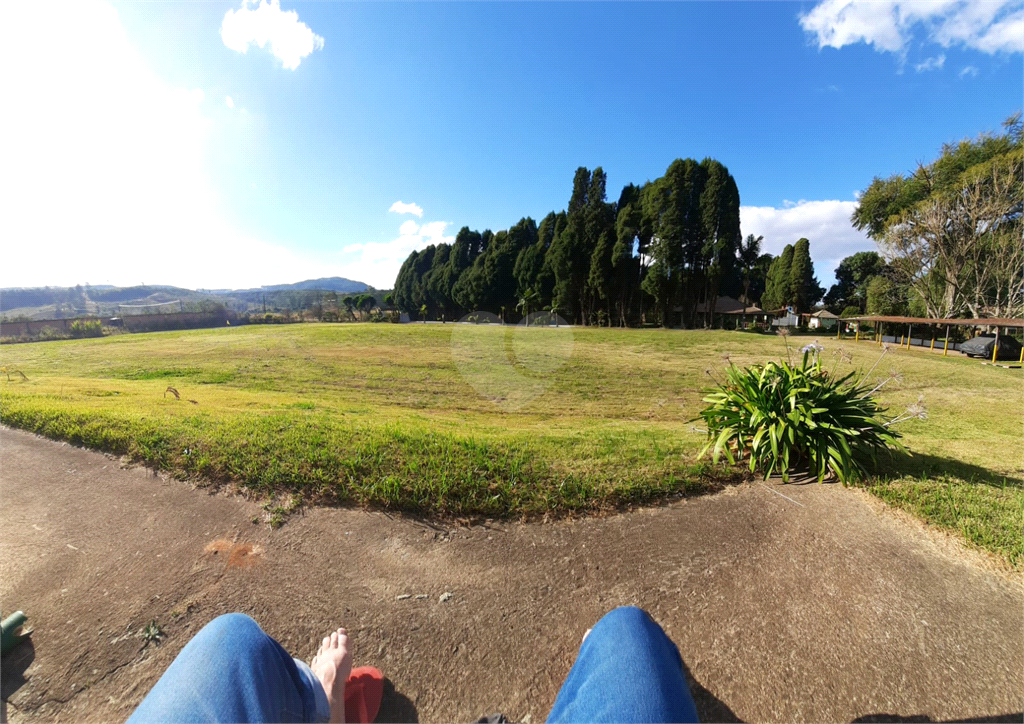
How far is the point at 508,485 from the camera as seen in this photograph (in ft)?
9.61

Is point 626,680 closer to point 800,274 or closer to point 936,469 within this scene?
point 936,469

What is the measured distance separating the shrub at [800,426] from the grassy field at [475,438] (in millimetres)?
257

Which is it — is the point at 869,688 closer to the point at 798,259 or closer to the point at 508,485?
the point at 508,485

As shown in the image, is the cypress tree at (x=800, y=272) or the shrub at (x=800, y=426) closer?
the shrub at (x=800, y=426)

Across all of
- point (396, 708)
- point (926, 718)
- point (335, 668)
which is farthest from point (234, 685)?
point (926, 718)

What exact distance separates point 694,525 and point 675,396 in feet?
22.6

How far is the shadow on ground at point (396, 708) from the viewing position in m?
1.47

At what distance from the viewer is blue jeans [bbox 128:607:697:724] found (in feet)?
3.57

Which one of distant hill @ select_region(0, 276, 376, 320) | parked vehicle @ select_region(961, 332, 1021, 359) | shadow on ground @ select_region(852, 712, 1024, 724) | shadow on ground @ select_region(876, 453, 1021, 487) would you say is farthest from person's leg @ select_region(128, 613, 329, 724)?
distant hill @ select_region(0, 276, 376, 320)

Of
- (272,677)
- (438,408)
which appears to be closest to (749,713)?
(272,677)

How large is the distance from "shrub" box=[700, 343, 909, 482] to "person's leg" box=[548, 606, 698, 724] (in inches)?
93.1

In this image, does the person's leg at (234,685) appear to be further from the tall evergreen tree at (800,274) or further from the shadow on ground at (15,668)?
the tall evergreen tree at (800,274)

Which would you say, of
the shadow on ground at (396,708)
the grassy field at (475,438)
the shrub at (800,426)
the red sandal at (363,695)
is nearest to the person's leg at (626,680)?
the shadow on ground at (396,708)

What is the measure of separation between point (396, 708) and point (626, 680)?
92cm
